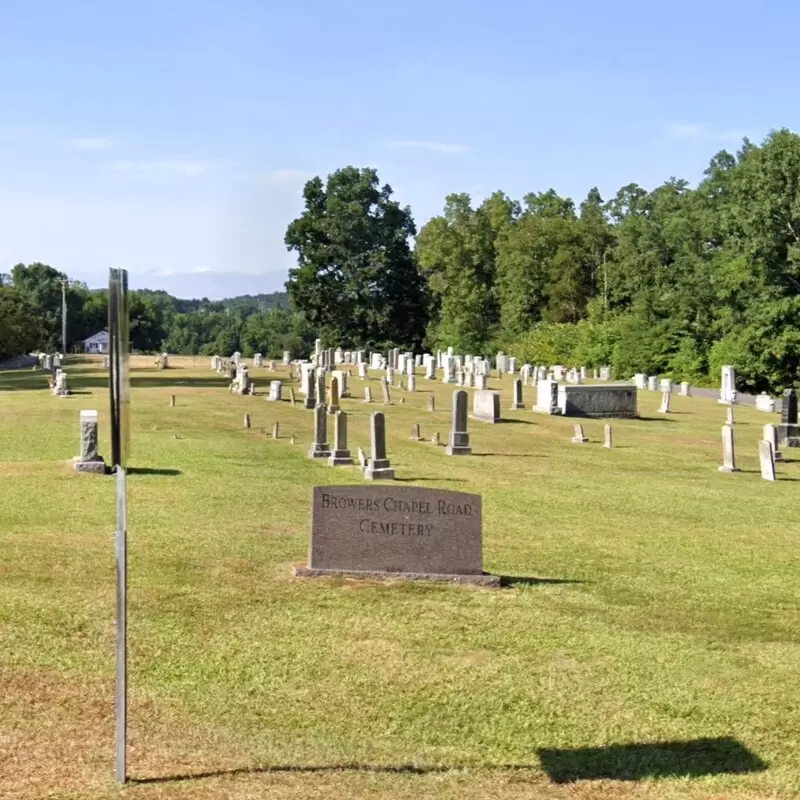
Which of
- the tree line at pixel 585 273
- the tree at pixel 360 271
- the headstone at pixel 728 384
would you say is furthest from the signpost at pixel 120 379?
the tree at pixel 360 271

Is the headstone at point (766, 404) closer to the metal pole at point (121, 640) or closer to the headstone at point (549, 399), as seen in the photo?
the headstone at point (549, 399)

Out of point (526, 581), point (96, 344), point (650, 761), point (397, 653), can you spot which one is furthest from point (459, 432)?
point (96, 344)

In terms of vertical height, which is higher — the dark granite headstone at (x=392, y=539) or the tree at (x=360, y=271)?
the tree at (x=360, y=271)

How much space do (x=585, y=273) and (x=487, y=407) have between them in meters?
64.5

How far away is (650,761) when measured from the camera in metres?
7.88

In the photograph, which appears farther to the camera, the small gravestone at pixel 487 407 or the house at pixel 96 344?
the house at pixel 96 344

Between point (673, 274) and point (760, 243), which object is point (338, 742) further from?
point (673, 274)

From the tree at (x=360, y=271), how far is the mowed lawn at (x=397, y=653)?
246 feet

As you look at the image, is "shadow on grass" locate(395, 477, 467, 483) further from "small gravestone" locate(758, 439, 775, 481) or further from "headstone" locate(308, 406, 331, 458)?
"small gravestone" locate(758, 439, 775, 481)

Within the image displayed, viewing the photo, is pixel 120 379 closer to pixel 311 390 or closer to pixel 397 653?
pixel 397 653

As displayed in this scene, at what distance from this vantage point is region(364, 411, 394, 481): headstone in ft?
72.1

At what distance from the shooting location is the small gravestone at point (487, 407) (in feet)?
117

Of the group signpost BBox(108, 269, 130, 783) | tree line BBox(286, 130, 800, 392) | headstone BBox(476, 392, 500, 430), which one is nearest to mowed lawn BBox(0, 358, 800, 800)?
signpost BBox(108, 269, 130, 783)

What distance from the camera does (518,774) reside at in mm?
7582
